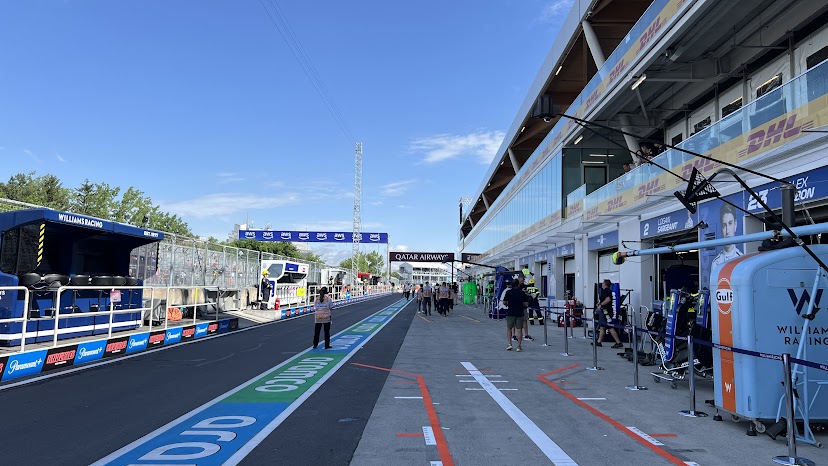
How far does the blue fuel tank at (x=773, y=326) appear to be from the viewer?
6203mm

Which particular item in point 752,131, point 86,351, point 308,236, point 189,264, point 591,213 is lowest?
point 86,351

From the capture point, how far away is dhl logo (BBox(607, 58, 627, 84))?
705 inches

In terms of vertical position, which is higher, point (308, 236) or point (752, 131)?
point (308, 236)

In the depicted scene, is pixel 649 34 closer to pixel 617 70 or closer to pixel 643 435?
pixel 617 70

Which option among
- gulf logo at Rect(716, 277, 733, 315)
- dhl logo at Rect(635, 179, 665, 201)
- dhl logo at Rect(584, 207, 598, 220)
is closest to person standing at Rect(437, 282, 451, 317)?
dhl logo at Rect(584, 207, 598, 220)

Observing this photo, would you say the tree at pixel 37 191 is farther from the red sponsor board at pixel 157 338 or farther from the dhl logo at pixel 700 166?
the dhl logo at pixel 700 166

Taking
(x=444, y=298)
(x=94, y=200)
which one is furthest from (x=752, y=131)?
(x=94, y=200)

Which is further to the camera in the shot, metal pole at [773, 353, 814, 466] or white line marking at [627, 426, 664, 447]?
white line marking at [627, 426, 664, 447]

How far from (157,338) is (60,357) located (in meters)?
3.84

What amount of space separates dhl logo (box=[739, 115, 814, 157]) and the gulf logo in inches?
171

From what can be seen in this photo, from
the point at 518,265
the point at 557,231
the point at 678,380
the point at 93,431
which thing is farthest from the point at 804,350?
the point at 518,265

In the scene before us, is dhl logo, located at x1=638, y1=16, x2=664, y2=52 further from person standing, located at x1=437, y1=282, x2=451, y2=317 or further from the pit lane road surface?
person standing, located at x1=437, y1=282, x2=451, y2=317

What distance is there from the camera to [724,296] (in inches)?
270

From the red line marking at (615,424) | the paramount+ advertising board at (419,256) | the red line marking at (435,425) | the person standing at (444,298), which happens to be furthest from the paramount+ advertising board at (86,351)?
the paramount+ advertising board at (419,256)
